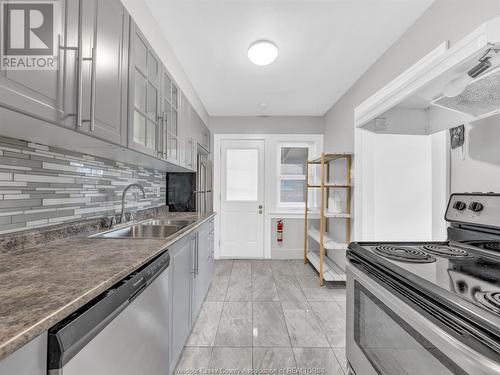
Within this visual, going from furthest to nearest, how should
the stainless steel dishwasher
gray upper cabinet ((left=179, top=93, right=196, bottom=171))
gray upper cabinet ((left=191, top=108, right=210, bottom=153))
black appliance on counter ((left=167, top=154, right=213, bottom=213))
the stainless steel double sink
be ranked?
black appliance on counter ((left=167, top=154, right=213, bottom=213))
gray upper cabinet ((left=191, top=108, right=210, bottom=153))
gray upper cabinet ((left=179, top=93, right=196, bottom=171))
the stainless steel double sink
the stainless steel dishwasher

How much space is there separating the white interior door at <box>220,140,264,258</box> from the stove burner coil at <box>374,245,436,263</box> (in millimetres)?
2788

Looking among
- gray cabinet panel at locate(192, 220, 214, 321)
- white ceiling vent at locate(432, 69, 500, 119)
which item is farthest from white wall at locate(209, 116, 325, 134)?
white ceiling vent at locate(432, 69, 500, 119)

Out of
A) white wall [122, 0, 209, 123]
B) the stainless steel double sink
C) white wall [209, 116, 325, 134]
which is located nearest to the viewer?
white wall [122, 0, 209, 123]

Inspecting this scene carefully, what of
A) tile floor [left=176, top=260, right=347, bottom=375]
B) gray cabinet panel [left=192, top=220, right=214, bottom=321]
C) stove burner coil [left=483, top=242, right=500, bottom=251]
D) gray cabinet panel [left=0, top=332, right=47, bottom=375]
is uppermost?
stove burner coil [left=483, top=242, right=500, bottom=251]

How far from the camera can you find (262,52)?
2096 millimetres

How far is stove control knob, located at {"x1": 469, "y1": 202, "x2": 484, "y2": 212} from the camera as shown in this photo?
3.92 feet

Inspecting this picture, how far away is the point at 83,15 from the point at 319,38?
1743 millimetres

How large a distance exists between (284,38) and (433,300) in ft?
6.88

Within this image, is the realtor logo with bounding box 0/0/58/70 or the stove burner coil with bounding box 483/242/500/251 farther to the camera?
the stove burner coil with bounding box 483/242/500/251

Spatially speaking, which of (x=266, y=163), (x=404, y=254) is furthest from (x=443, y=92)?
(x=266, y=163)

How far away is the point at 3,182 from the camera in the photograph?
3.38ft

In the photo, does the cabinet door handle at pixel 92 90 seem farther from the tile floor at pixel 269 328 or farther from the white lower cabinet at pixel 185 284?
the tile floor at pixel 269 328

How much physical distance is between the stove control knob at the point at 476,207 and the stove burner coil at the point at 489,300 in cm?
67

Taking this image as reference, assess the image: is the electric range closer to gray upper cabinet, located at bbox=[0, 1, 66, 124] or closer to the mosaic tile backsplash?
gray upper cabinet, located at bbox=[0, 1, 66, 124]
